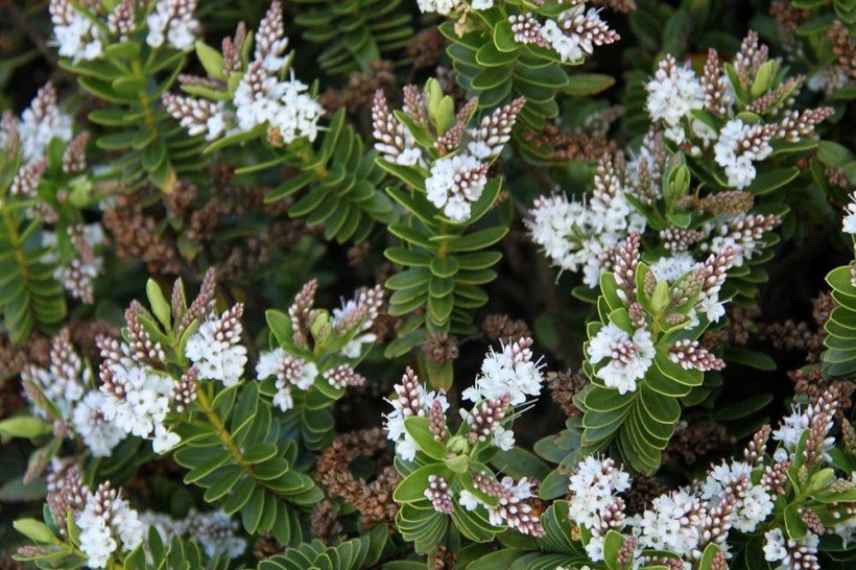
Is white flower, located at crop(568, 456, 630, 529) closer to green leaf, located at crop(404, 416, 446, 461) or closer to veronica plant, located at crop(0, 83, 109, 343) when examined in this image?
green leaf, located at crop(404, 416, 446, 461)

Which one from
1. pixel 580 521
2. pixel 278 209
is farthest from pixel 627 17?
pixel 580 521

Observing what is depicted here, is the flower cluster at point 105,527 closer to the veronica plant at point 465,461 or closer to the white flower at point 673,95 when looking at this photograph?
the veronica plant at point 465,461

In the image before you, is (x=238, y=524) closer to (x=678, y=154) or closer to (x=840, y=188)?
(x=678, y=154)

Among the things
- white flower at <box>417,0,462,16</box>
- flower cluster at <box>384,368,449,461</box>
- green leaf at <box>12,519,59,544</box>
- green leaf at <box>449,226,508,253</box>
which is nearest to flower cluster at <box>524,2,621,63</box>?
white flower at <box>417,0,462,16</box>

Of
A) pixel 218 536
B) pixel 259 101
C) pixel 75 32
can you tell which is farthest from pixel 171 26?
pixel 218 536

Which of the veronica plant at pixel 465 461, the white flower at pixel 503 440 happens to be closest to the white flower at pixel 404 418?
the veronica plant at pixel 465 461

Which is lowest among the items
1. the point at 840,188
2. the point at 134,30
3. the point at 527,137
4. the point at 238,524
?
the point at 238,524
